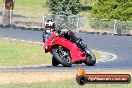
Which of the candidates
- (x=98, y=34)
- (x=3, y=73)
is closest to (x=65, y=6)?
(x=98, y=34)

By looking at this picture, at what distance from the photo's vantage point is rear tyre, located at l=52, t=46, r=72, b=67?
17.8 m

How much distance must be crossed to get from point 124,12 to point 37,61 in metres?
24.2

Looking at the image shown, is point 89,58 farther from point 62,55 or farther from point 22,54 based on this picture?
point 22,54

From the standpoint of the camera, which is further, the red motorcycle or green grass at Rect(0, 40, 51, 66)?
green grass at Rect(0, 40, 51, 66)

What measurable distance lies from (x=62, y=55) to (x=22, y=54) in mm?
12166

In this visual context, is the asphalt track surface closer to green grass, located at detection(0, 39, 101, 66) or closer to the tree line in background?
green grass, located at detection(0, 39, 101, 66)

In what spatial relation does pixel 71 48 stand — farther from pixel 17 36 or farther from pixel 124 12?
pixel 124 12

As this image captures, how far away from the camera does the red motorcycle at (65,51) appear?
17.3 meters

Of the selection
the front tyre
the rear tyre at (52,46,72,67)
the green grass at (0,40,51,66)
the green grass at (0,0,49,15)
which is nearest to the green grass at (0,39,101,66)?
the green grass at (0,40,51,66)

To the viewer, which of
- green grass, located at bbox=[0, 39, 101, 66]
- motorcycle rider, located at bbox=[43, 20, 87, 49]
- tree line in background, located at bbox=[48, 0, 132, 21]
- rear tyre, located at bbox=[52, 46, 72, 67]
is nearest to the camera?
motorcycle rider, located at bbox=[43, 20, 87, 49]

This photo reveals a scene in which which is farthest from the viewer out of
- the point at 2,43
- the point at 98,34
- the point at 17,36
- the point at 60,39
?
the point at 98,34

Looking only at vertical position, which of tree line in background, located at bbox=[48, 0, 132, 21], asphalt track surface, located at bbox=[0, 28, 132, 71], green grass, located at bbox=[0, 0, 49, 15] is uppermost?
tree line in background, located at bbox=[48, 0, 132, 21]

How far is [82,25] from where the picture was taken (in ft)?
162

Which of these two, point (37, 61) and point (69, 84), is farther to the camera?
point (37, 61)
